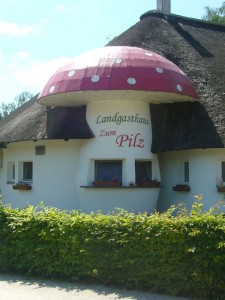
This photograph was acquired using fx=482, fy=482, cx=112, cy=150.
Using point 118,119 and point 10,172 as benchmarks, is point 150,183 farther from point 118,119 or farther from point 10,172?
point 10,172

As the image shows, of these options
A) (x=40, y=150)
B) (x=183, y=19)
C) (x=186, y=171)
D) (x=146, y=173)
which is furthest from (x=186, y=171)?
(x=183, y=19)

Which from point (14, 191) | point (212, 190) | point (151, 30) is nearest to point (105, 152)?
point (212, 190)

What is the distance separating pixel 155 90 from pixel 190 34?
6.59m

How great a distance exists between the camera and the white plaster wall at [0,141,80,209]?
1467 cm

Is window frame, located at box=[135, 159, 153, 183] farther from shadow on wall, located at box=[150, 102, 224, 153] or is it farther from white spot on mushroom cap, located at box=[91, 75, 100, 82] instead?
white spot on mushroom cap, located at box=[91, 75, 100, 82]

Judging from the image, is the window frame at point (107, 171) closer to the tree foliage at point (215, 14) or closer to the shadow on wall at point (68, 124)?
the shadow on wall at point (68, 124)

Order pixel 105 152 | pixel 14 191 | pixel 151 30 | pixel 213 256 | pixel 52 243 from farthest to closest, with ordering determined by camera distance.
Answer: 1. pixel 151 30
2. pixel 14 191
3. pixel 105 152
4. pixel 52 243
5. pixel 213 256

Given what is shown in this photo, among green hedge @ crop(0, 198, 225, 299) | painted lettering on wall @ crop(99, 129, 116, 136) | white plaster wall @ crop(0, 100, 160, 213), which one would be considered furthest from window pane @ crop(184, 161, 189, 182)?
green hedge @ crop(0, 198, 225, 299)

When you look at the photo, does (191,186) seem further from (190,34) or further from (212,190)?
(190,34)

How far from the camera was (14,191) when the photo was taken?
1636 centimetres

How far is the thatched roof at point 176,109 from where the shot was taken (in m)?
13.1

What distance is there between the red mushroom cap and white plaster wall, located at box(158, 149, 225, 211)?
1.69m

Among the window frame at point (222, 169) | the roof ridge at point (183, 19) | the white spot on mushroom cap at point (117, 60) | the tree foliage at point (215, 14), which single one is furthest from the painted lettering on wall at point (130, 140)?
the tree foliage at point (215, 14)

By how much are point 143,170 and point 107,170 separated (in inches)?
43.4
